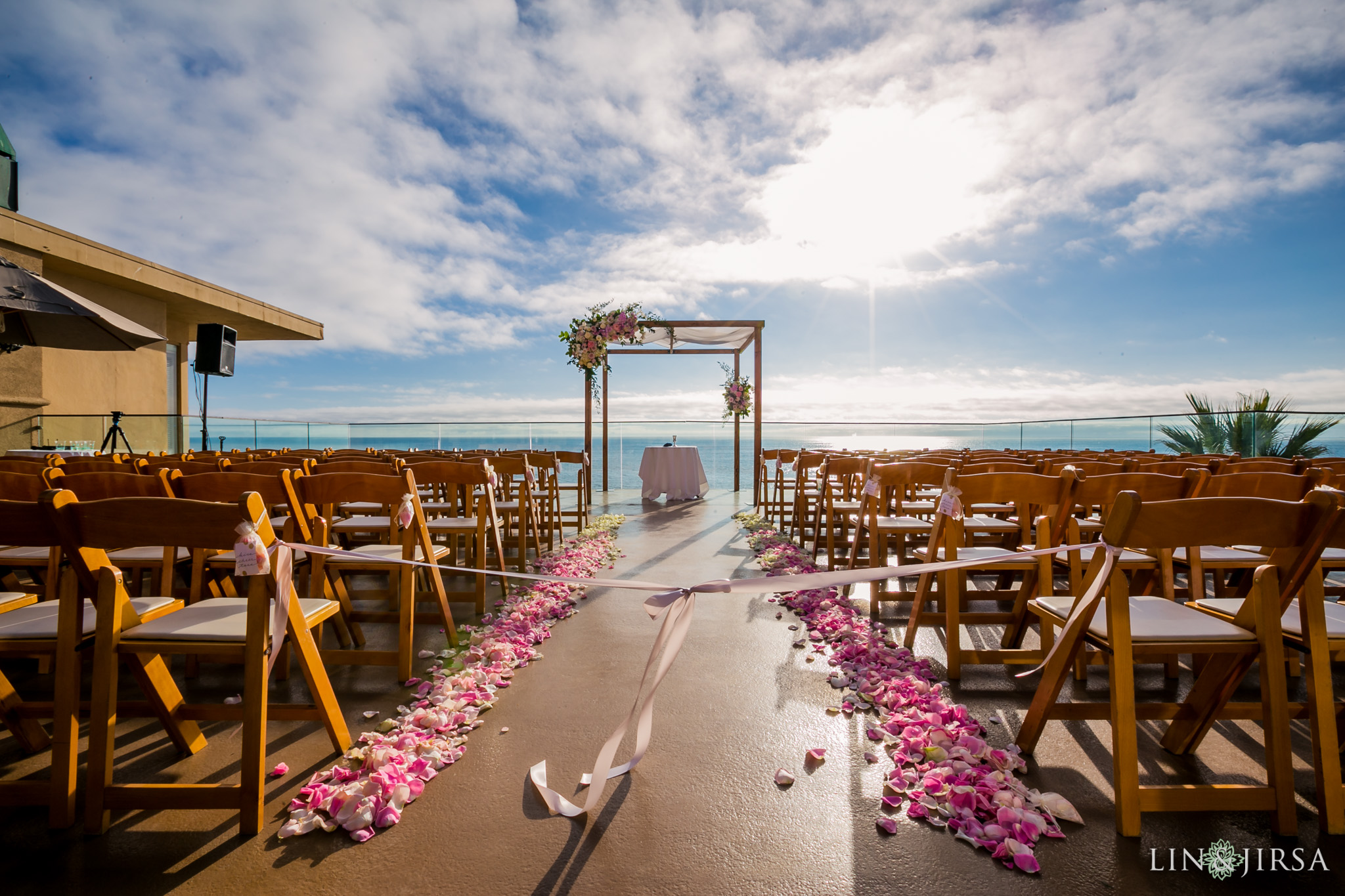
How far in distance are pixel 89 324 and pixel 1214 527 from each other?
855 centimetres

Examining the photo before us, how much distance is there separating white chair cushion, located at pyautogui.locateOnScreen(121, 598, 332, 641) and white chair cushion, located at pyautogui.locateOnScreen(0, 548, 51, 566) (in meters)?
1.33

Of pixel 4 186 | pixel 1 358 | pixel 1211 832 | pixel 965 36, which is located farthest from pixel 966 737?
pixel 4 186

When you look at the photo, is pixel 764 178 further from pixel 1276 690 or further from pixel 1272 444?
pixel 1276 690

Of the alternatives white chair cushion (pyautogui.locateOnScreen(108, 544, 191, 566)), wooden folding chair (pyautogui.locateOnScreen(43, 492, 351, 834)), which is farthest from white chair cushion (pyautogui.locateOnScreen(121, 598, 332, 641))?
white chair cushion (pyautogui.locateOnScreen(108, 544, 191, 566))

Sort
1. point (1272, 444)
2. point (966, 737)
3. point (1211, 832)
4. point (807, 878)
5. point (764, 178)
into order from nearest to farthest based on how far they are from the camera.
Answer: point (807, 878) < point (1211, 832) < point (966, 737) < point (1272, 444) < point (764, 178)

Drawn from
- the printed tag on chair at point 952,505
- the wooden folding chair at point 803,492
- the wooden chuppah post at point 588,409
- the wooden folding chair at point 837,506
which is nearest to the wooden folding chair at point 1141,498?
the printed tag on chair at point 952,505

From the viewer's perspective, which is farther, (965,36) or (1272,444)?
(1272,444)

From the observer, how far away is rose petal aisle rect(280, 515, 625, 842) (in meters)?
1.39

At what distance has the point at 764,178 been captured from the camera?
822 centimetres

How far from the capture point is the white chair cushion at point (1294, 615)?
1417 mm

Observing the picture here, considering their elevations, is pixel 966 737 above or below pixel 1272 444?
below

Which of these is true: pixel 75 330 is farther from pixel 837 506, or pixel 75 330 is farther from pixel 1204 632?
pixel 1204 632

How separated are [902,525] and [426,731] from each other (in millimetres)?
2530

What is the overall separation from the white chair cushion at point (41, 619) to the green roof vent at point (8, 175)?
48.4ft
